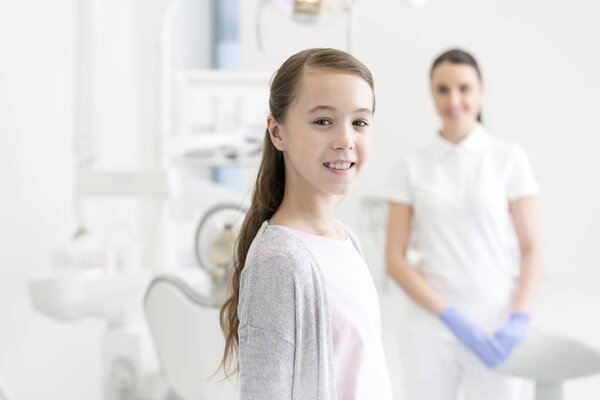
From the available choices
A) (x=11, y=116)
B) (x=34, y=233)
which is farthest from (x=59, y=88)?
(x=34, y=233)

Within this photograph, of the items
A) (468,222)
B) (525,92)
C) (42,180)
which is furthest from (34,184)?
(525,92)

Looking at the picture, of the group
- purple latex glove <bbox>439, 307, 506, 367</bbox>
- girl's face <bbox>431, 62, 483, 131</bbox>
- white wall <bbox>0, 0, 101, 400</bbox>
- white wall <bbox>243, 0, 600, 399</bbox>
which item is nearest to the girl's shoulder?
purple latex glove <bbox>439, 307, 506, 367</bbox>

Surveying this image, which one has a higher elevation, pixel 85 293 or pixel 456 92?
pixel 456 92

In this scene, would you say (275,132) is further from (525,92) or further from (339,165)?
(525,92)

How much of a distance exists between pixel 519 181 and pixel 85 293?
1.19 m

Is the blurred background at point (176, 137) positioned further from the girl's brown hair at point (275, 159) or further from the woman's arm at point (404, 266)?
the woman's arm at point (404, 266)

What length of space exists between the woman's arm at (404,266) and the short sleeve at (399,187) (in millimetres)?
15

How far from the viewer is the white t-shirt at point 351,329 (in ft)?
2.37

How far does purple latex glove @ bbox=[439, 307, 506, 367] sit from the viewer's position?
1.50m

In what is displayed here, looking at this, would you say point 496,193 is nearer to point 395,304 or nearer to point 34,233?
point 34,233

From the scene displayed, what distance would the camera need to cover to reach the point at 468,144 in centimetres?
167

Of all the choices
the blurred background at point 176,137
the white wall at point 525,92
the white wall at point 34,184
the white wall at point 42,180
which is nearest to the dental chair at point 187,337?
the blurred background at point 176,137

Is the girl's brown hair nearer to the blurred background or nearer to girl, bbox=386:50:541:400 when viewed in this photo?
the blurred background

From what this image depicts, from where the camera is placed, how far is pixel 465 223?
1608 millimetres
